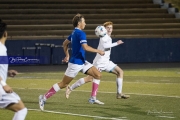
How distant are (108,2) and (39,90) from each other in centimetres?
2178

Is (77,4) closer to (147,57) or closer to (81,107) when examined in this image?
(147,57)

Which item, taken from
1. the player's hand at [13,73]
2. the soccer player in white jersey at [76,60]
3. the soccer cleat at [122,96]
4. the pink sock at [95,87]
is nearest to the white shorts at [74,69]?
the soccer player in white jersey at [76,60]

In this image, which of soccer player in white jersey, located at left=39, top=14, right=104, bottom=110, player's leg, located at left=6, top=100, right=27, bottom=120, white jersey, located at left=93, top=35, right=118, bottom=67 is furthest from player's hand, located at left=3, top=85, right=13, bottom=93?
white jersey, located at left=93, top=35, right=118, bottom=67

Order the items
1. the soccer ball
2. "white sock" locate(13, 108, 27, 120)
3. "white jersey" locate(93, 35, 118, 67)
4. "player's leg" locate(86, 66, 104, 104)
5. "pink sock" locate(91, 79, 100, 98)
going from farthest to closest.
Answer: "white jersey" locate(93, 35, 118, 67)
the soccer ball
"pink sock" locate(91, 79, 100, 98)
"player's leg" locate(86, 66, 104, 104)
"white sock" locate(13, 108, 27, 120)

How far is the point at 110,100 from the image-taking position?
17.0 meters

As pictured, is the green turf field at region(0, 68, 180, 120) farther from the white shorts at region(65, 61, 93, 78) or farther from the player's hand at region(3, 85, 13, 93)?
the player's hand at region(3, 85, 13, 93)

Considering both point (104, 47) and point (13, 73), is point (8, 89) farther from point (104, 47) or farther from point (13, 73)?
point (104, 47)

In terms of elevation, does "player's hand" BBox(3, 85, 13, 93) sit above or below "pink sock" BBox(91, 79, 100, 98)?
above

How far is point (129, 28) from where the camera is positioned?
38875mm

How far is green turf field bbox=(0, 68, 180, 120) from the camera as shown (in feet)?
45.0

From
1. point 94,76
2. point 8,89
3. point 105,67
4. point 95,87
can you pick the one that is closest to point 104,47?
point 105,67

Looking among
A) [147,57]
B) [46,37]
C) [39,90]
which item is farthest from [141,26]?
[39,90]

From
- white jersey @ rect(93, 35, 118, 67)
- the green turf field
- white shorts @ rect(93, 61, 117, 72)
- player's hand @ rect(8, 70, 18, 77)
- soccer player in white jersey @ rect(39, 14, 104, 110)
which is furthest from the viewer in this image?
white shorts @ rect(93, 61, 117, 72)

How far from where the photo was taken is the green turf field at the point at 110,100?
13.7 m
